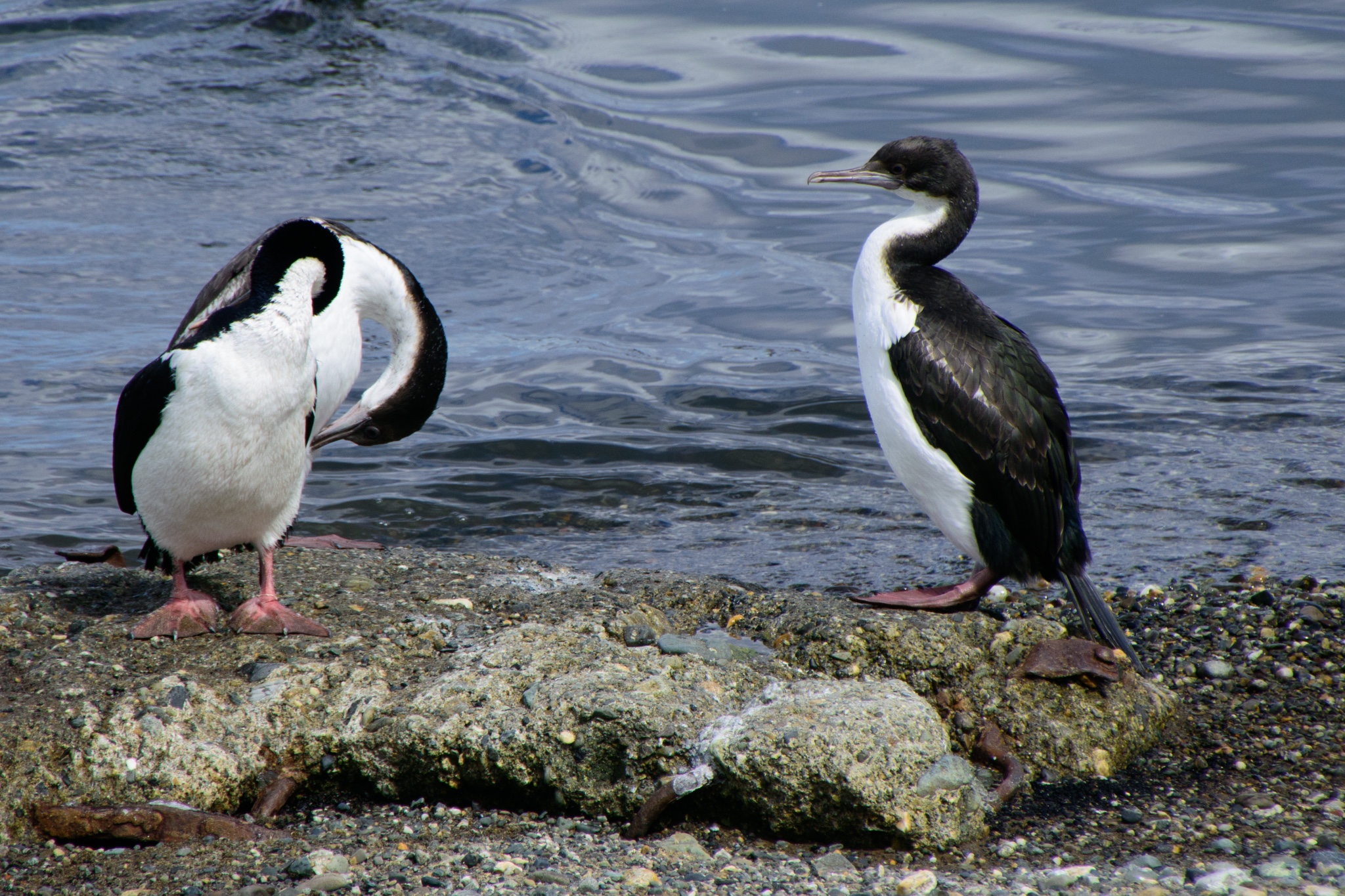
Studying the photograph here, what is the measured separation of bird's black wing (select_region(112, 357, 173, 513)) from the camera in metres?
3.73

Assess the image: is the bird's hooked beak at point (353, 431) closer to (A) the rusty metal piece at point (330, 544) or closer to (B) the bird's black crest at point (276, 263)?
(A) the rusty metal piece at point (330, 544)

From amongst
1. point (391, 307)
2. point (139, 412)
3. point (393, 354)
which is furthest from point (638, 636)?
point (391, 307)

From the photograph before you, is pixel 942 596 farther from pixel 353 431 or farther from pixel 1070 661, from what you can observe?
pixel 353 431

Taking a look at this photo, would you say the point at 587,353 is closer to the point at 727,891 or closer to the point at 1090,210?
the point at 1090,210

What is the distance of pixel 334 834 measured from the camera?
3021mm

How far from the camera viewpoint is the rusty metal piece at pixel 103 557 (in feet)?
14.7

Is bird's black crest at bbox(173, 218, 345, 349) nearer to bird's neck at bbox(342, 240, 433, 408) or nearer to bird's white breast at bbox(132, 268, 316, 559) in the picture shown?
bird's white breast at bbox(132, 268, 316, 559)

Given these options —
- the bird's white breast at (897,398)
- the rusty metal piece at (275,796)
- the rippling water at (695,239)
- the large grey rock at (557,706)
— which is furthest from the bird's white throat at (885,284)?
the rusty metal piece at (275,796)

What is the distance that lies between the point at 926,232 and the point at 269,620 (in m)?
2.73

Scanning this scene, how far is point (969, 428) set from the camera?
14.5ft

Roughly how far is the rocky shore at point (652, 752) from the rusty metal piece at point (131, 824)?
39 mm

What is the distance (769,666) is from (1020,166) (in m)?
9.55

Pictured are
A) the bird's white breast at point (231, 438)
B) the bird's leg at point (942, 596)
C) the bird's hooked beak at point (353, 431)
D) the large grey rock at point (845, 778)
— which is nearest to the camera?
the large grey rock at point (845, 778)

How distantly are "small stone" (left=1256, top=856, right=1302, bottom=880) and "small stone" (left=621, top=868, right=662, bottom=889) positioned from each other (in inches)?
54.2
